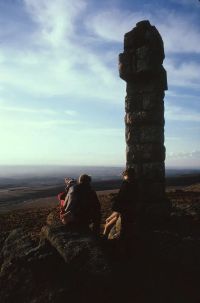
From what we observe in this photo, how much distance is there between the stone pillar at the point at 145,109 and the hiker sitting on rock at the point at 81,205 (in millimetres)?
2805

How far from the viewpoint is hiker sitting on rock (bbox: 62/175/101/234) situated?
869 cm

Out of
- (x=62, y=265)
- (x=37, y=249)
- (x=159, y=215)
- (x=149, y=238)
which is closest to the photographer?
(x=62, y=265)

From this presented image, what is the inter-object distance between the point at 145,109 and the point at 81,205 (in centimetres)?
417

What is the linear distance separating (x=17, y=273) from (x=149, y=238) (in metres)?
3.28

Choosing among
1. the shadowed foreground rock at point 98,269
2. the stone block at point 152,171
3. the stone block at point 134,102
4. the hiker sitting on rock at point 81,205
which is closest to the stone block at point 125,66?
the stone block at point 134,102

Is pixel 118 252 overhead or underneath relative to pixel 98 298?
overhead

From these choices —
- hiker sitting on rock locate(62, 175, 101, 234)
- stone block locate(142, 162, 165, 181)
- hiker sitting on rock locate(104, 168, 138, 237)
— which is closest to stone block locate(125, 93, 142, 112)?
stone block locate(142, 162, 165, 181)

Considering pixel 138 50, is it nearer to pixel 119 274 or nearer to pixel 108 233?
pixel 108 233

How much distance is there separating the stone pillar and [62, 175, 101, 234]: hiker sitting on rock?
2805 mm

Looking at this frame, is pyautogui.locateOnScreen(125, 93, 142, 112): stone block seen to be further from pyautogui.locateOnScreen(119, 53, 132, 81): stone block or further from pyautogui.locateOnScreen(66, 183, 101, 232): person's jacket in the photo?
pyautogui.locateOnScreen(66, 183, 101, 232): person's jacket

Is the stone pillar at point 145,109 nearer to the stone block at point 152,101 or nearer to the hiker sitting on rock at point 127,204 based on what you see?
the stone block at point 152,101

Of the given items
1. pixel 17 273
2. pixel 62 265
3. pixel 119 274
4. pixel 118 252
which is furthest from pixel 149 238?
pixel 17 273

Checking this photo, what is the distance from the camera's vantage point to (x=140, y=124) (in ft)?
37.2

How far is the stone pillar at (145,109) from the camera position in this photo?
11.1 m
